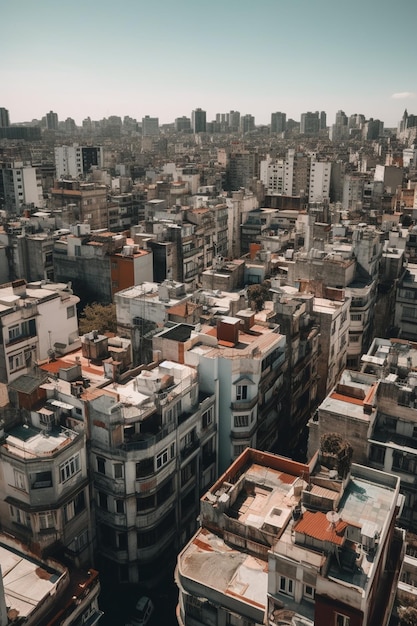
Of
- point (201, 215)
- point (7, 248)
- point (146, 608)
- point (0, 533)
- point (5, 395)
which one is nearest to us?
point (0, 533)

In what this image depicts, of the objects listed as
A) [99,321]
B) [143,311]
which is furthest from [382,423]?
[99,321]

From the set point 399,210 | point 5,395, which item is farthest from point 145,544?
point 399,210

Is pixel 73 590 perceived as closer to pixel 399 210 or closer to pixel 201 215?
pixel 201 215

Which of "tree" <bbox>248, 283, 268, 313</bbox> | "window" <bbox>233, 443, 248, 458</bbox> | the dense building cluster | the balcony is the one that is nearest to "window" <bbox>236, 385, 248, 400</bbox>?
the dense building cluster

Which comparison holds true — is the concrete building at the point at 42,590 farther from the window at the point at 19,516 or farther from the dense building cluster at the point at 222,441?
the window at the point at 19,516

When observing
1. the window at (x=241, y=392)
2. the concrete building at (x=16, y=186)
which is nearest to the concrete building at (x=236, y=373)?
the window at (x=241, y=392)
